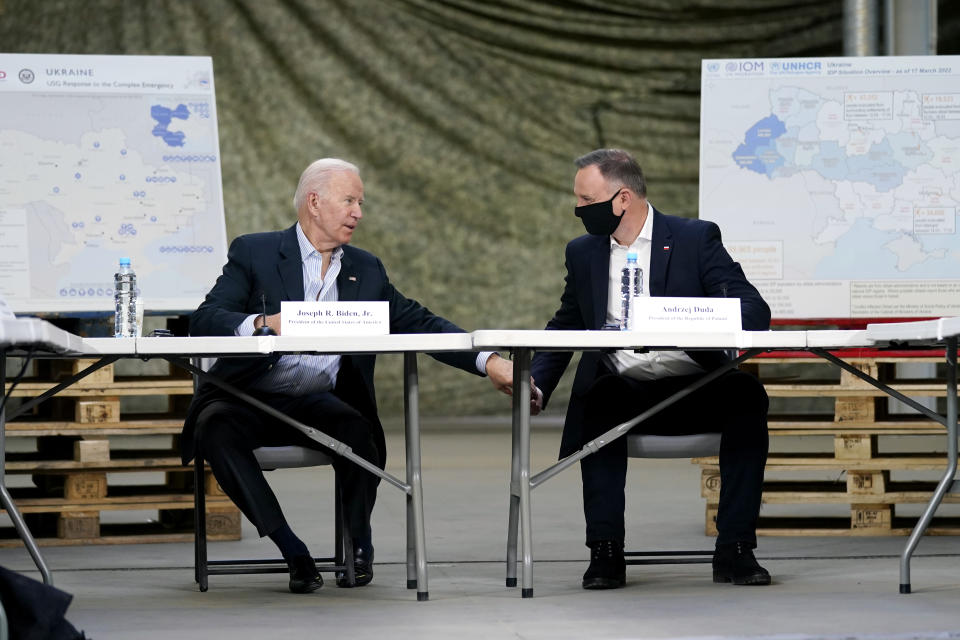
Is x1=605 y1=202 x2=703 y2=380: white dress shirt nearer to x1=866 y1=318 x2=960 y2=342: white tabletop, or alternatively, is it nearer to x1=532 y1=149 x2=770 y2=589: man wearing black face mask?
x1=532 y1=149 x2=770 y2=589: man wearing black face mask

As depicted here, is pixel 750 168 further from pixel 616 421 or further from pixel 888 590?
pixel 888 590

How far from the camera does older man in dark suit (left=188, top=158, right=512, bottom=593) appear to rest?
3395 millimetres

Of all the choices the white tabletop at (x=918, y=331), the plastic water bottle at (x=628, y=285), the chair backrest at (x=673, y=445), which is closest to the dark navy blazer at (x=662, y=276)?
the plastic water bottle at (x=628, y=285)

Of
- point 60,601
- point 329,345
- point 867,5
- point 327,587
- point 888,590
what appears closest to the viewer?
point 60,601

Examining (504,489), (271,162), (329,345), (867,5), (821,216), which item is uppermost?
(867,5)

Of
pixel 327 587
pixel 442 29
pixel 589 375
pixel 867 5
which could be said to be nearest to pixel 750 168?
pixel 589 375

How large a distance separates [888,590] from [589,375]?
36.9 inches

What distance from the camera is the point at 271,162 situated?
1001cm

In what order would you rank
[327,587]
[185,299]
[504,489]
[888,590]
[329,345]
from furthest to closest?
[504,489] → [185,299] → [327,587] → [888,590] → [329,345]

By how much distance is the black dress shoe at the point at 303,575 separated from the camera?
3.42 metres

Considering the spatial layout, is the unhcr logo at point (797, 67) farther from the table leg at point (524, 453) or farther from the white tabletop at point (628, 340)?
the table leg at point (524, 453)

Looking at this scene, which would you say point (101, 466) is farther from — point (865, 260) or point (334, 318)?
point (865, 260)

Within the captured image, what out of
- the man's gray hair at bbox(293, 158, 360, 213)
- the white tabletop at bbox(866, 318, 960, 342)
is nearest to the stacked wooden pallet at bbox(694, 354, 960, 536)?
the white tabletop at bbox(866, 318, 960, 342)

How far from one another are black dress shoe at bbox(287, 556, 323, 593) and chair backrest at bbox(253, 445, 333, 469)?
239 millimetres
